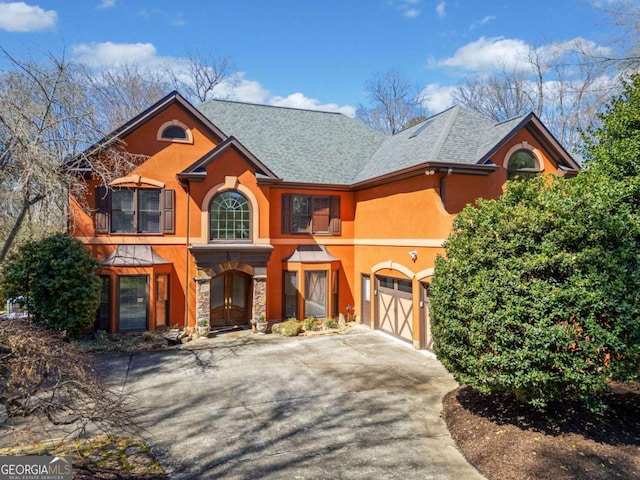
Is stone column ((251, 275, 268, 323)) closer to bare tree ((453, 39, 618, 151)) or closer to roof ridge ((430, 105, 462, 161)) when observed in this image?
roof ridge ((430, 105, 462, 161))

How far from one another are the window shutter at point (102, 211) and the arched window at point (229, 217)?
11.5 ft

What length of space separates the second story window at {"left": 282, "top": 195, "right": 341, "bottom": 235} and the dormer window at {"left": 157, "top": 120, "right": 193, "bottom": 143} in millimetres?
4268

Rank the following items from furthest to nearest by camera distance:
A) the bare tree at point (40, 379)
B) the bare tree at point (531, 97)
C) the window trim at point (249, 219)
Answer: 1. the bare tree at point (531, 97)
2. the window trim at point (249, 219)
3. the bare tree at point (40, 379)

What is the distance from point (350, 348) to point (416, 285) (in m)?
2.94

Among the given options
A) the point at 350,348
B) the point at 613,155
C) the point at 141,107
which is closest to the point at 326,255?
the point at 350,348

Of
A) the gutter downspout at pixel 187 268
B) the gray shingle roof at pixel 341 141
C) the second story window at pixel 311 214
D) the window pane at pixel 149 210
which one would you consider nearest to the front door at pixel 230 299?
the gutter downspout at pixel 187 268

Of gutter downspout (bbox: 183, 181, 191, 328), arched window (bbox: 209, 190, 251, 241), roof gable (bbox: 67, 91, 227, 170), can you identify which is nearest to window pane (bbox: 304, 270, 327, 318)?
arched window (bbox: 209, 190, 251, 241)

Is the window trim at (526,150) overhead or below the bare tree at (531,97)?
below

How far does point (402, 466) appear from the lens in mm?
5891

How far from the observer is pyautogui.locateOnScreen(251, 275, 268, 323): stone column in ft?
46.9

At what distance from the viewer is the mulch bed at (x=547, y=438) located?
5.57 metres

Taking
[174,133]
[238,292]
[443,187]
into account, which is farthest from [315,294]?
[174,133]

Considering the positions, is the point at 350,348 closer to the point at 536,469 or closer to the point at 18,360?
the point at 536,469

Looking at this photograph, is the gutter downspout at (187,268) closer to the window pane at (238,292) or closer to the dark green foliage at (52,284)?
the window pane at (238,292)
